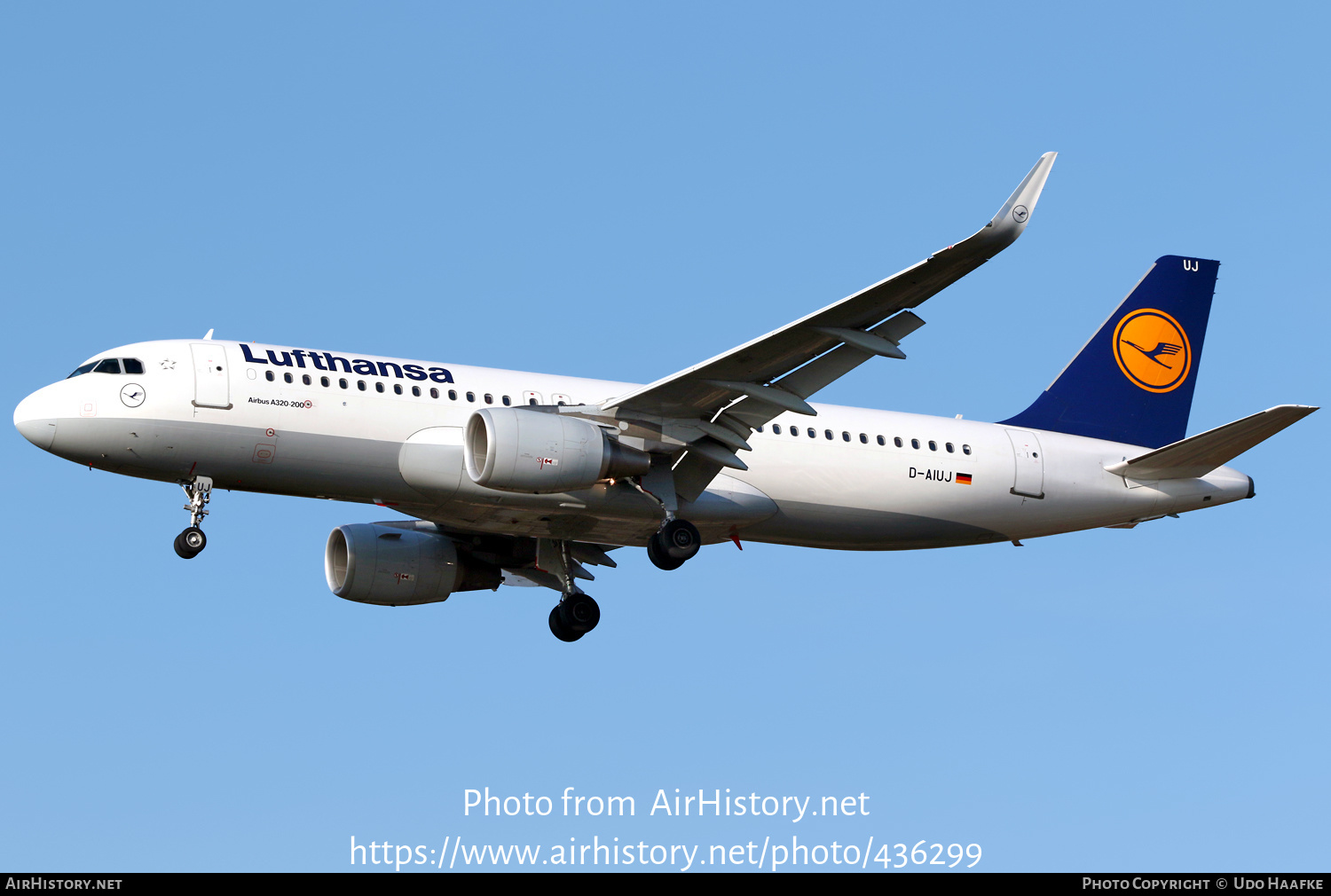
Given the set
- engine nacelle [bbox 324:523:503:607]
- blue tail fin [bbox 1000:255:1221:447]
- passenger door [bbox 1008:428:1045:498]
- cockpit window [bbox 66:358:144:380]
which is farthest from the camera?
blue tail fin [bbox 1000:255:1221:447]

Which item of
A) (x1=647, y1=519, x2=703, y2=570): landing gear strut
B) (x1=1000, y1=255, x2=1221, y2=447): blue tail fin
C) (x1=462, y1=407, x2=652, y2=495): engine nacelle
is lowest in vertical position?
(x1=647, y1=519, x2=703, y2=570): landing gear strut

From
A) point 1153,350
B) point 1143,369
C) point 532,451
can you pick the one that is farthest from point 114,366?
point 1153,350

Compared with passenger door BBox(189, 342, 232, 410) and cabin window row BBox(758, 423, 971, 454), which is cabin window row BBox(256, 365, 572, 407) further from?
cabin window row BBox(758, 423, 971, 454)

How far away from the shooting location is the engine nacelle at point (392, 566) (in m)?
33.6

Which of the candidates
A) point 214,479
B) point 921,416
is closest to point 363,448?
point 214,479

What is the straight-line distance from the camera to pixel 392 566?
111ft

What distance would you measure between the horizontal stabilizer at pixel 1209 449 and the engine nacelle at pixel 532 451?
453 inches

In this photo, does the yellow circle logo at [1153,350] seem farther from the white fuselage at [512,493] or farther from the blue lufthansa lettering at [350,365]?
the blue lufthansa lettering at [350,365]

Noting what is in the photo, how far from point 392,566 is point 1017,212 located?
15399 mm

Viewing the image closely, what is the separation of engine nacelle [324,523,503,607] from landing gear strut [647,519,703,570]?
584cm

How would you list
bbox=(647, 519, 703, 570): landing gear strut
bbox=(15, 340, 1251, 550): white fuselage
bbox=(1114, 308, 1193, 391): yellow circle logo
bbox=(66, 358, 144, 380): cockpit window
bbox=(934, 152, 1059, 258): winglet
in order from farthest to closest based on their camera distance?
1. bbox=(1114, 308, 1193, 391): yellow circle logo
2. bbox=(647, 519, 703, 570): landing gear strut
3. bbox=(66, 358, 144, 380): cockpit window
4. bbox=(15, 340, 1251, 550): white fuselage
5. bbox=(934, 152, 1059, 258): winglet

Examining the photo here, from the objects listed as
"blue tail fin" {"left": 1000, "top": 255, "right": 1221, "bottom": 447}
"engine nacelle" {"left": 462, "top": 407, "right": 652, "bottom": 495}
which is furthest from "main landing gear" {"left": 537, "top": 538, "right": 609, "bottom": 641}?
"blue tail fin" {"left": 1000, "top": 255, "right": 1221, "bottom": 447}

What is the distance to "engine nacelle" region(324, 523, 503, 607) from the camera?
1323 inches

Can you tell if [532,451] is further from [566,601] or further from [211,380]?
[566,601]
